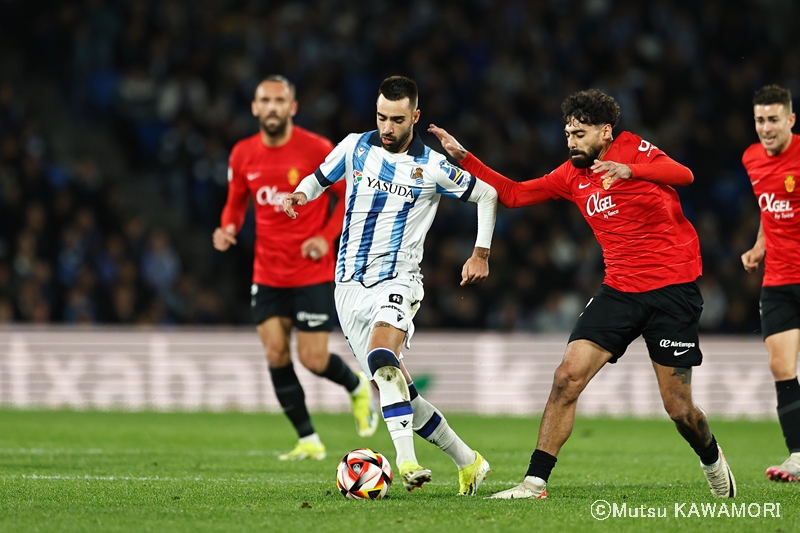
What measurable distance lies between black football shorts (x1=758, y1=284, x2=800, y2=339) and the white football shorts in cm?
285

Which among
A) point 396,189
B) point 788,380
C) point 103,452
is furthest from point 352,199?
point 103,452

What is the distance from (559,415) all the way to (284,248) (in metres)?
3.74

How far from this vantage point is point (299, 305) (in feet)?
32.0

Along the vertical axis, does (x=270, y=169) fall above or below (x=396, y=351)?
above

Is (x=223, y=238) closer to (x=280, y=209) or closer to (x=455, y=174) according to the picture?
(x=280, y=209)

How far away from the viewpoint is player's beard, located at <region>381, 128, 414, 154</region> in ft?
23.6

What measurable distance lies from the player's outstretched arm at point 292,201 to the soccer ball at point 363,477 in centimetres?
158

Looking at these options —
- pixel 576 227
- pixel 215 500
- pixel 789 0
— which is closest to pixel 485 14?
pixel 576 227

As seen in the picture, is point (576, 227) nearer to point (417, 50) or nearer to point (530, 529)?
point (417, 50)

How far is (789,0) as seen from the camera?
22.5 metres

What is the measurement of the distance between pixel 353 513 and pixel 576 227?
1272cm

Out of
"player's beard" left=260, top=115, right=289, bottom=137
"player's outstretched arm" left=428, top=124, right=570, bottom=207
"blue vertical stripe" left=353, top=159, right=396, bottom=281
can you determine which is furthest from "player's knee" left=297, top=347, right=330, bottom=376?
"player's outstretched arm" left=428, top=124, right=570, bottom=207

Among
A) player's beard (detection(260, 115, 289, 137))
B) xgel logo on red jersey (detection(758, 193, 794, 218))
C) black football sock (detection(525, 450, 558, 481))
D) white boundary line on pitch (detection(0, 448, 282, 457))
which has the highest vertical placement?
player's beard (detection(260, 115, 289, 137))

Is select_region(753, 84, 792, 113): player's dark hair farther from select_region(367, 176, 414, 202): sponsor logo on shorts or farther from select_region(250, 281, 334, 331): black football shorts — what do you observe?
select_region(250, 281, 334, 331): black football shorts
